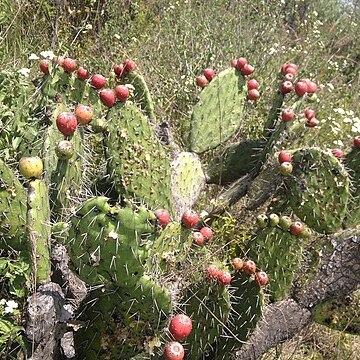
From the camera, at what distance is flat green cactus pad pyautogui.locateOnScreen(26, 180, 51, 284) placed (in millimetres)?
1464

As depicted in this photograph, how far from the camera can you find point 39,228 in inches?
60.8

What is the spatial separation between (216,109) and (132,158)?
28.4 inches

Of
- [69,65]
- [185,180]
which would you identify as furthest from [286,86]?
[69,65]

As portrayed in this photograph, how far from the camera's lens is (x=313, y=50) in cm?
471

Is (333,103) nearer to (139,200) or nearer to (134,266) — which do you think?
(139,200)

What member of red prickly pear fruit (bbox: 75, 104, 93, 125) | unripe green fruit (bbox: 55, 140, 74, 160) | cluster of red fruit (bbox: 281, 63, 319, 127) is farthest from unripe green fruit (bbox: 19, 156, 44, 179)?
cluster of red fruit (bbox: 281, 63, 319, 127)

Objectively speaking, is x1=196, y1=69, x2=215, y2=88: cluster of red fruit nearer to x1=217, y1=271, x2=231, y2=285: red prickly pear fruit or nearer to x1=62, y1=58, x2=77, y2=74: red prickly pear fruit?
x1=62, y1=58, x2=77, y2=74: red prickly pear fruit

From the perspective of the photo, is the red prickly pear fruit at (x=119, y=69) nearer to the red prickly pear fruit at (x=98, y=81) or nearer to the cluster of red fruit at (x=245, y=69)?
the red prickly pear fruit at (x=98, y=81)

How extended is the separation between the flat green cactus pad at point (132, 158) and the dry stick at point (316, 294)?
61cm

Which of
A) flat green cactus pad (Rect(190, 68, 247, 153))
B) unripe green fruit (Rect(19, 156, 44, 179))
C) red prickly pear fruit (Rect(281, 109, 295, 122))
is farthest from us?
flat green cactus pad (Rect(190, 68, 247, 153))

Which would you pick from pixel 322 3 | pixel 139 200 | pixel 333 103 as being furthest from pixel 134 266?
pixel 322 3

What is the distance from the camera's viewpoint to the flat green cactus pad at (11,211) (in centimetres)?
163

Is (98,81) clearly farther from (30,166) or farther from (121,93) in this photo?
(30,166)

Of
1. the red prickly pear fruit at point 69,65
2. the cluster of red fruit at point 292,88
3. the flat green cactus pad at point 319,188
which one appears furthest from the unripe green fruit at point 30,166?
the cluster of red fruit at point 292,88
